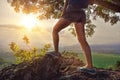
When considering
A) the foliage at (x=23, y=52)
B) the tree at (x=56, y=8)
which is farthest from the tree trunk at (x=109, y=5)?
the foliage at (x=23, y=52)

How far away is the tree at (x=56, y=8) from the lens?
14.6 metres

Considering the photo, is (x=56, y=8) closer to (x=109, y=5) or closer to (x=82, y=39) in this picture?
(x=109, y=5)

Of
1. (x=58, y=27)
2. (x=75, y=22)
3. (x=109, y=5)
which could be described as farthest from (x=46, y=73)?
(x=109, y=5)

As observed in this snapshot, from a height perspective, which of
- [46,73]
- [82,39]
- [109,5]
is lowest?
[46,73]

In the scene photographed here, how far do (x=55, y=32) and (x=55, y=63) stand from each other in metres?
0.63

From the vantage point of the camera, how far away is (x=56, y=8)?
16.6 metres

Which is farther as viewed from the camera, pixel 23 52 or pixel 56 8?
pixel 56 8

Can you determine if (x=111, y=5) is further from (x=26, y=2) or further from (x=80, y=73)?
(x=80, y=73)

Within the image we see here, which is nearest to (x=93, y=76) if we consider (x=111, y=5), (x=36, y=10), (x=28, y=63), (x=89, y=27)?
(x=28, y=63)

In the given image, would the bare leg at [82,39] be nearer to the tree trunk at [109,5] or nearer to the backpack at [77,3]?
the backpack at [77,3]

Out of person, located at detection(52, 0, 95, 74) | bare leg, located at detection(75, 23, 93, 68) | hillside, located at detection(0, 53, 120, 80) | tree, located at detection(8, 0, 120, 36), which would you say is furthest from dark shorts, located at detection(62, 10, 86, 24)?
tree, located at detection(8, 0, 120, 36)

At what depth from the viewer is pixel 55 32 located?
25.8 ft

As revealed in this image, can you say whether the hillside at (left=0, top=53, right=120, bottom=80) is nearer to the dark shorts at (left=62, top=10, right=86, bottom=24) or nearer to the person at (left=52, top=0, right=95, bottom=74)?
the person at (left=52, top=0, right=95, bottom=74)

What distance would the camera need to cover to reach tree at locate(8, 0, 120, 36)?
1457 cm
